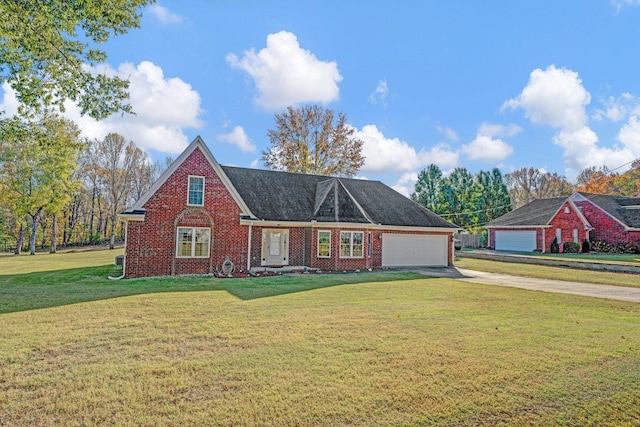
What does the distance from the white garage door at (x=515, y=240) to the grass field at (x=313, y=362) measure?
28628mm

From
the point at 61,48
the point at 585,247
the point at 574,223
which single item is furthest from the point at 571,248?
the point at 61,48

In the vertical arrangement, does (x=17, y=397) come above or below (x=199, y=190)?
below

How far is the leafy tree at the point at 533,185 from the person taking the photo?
206 ft

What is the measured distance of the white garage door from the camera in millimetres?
36500

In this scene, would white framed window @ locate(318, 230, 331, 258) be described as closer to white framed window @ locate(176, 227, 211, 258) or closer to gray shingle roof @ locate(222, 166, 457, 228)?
gray shingle roof @ locate(222, 166, 457, 228)

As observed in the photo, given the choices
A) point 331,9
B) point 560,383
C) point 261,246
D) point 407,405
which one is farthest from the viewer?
point 261,246

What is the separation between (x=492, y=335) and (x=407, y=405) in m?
3.84

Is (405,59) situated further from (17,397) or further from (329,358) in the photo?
(17,397)

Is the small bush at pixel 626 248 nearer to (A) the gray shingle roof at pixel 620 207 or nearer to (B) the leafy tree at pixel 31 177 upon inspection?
(A) the gray shingle roof at pixel 620 207

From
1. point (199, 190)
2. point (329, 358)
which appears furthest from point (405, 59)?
point (329, 358)

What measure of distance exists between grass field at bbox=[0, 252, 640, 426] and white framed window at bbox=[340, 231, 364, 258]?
9.24m

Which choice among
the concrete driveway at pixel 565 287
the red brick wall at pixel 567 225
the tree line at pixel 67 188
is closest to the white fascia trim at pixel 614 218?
the red brick wall at pixel 567 225

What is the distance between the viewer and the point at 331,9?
1398cm

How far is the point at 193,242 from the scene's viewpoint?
16812 millimetres
